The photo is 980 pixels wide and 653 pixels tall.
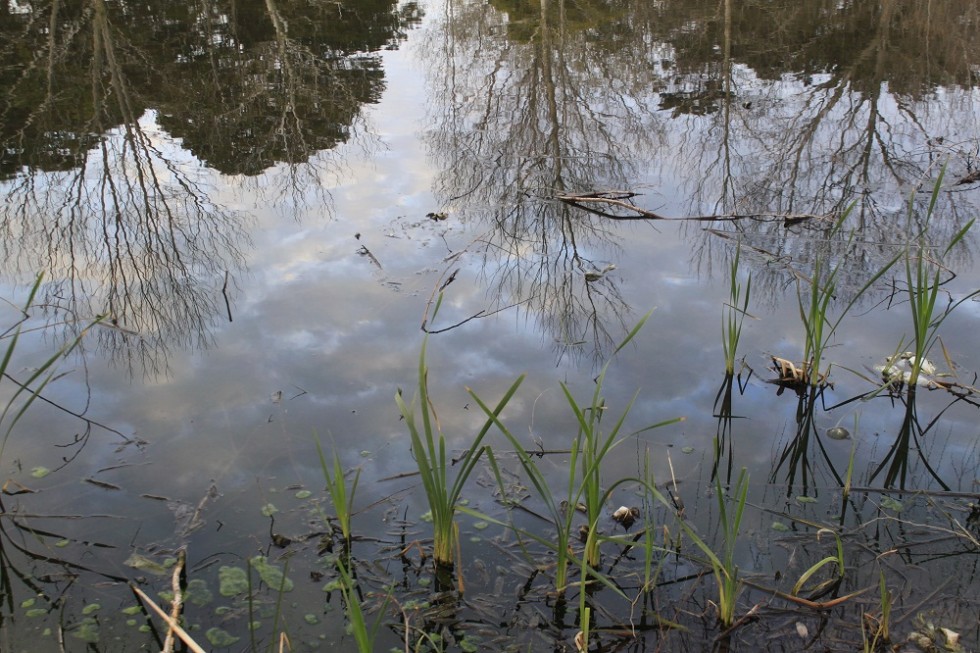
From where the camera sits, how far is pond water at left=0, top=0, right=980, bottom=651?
10.5 feet

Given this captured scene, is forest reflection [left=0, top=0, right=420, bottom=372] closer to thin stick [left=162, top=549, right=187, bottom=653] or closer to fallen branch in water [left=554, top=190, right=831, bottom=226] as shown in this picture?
thin stick [left=162, top=549, right=187, bottom=653]

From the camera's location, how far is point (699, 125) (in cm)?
→ 876

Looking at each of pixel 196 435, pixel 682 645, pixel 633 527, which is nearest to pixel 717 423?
pixel 633 527

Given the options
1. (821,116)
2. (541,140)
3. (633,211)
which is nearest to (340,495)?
(633,211)

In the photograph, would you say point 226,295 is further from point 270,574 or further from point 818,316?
point 818,316

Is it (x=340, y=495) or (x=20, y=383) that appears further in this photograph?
(x=20, y=383)

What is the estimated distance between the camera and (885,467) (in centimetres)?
402

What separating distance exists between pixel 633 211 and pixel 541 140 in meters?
1.91

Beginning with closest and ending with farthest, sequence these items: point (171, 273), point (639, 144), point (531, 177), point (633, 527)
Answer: point (633, 527) < point (171, 273) < point (531, 177) < point (639, 144)

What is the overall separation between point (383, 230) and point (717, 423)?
3.60 m

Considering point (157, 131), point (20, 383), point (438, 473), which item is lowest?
point (20, 383)

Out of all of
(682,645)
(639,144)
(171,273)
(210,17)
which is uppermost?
(210,17)

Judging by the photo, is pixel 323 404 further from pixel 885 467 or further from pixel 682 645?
pixel 885 467

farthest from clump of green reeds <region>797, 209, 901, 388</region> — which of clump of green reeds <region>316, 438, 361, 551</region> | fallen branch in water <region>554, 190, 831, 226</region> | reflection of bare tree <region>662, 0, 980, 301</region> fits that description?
clump of green reeds <region>316, 438, 361, 551</region>
